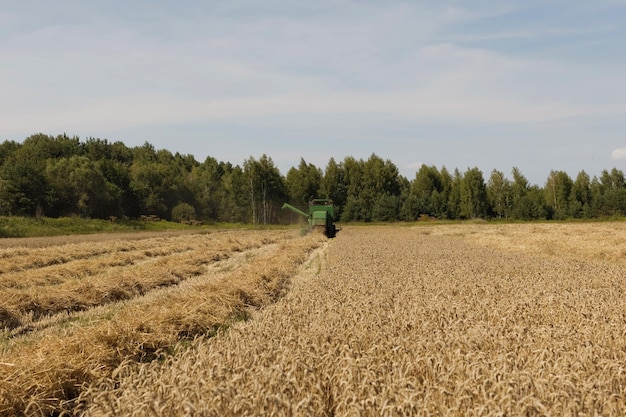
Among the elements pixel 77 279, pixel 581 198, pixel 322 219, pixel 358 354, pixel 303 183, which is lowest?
pixel 77 279

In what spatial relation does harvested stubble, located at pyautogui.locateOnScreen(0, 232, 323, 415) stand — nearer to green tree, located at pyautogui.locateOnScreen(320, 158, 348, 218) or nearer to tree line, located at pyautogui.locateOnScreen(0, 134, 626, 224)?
tree line, located at pyautogui.locateOnScreen(0, 134, 626, 224)

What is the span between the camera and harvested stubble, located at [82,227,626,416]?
3.51 meters

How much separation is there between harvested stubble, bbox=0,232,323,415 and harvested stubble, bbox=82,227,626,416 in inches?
14.5

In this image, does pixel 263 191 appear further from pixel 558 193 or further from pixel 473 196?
pixel 558 193

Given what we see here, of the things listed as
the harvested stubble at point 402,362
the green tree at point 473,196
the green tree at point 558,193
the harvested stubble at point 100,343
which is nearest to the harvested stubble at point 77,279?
the harvested stubble at point 100,343

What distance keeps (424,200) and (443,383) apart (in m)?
81.1

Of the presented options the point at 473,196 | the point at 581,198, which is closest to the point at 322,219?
the point at 473,196

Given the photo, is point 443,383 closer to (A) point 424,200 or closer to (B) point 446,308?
(B) point 446,308

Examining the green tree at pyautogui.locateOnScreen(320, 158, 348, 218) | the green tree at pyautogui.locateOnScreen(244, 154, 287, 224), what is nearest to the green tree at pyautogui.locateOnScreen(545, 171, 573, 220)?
the green tree at pyautogui.locateOnScreen(320, 158, 348, 218)

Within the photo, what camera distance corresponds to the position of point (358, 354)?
195 inches

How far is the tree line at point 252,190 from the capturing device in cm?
5600

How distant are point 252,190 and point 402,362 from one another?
7521 centimetres

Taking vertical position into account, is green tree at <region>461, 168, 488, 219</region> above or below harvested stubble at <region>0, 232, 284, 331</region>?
above

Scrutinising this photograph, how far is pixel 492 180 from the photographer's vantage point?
91188 millimetres
